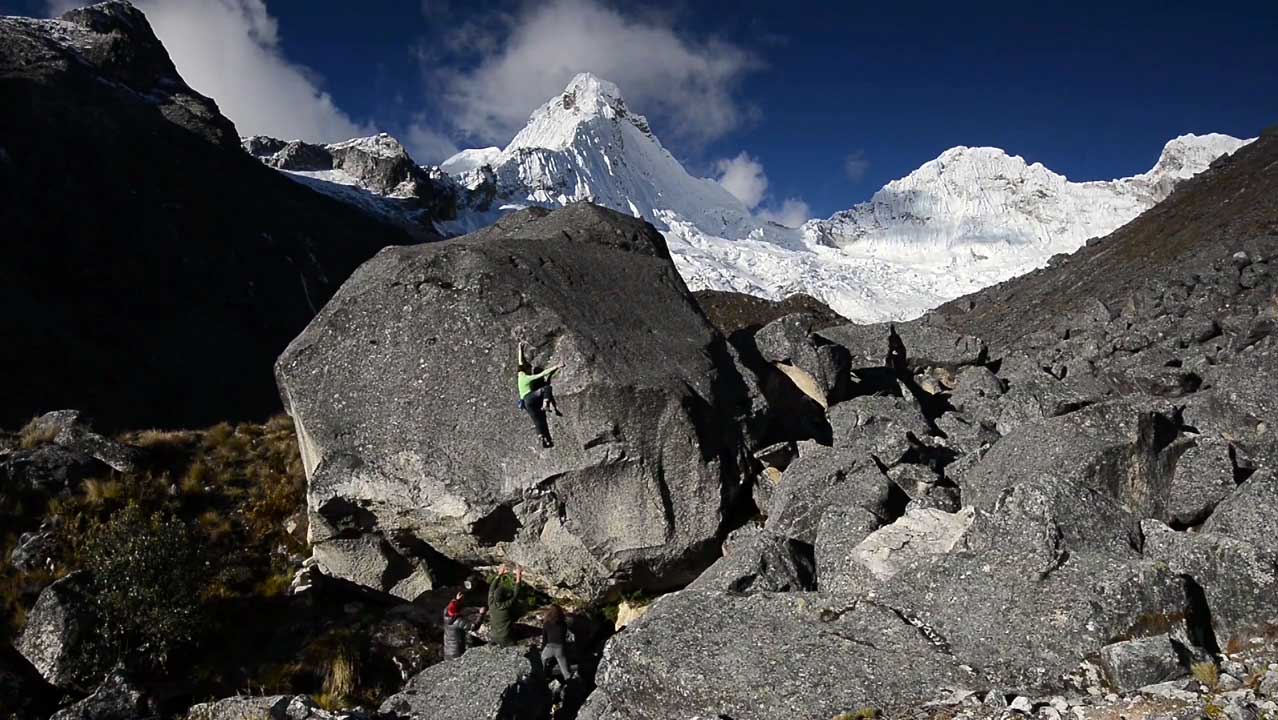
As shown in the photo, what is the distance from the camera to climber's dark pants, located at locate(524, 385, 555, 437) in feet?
38.8

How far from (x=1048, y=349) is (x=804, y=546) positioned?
16.9 m

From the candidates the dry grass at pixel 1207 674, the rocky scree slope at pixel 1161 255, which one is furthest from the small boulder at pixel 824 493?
the rocky scree slope at pixel 1161 255

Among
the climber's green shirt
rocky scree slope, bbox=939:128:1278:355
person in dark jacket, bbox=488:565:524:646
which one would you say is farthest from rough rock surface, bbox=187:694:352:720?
rocky scree slope, bbox=939:128:1278:355

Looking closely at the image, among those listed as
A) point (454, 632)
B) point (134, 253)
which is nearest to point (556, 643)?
point (454, 632)

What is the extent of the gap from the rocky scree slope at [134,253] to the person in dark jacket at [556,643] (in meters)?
42.4

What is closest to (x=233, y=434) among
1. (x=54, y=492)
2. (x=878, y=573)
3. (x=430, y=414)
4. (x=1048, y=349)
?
(x=54, y=492)

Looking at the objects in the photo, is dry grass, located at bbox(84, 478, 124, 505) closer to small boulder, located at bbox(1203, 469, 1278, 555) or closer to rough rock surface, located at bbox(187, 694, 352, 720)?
rough rock surface, located at bbox(187, 694, 352, 720)

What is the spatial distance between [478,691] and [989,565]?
6.64m

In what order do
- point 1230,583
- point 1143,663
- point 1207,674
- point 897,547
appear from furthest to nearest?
point 897,547
point 1230,583
point 1143,663
point 1207,674

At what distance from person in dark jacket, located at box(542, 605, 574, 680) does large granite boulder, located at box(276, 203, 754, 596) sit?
4.38 feet

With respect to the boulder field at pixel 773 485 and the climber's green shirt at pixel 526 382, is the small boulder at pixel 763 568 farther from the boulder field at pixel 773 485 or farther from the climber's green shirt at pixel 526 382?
the climber's green shirt at pixel 526 382

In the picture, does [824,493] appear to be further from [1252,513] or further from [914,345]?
[914,345]

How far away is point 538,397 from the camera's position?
39.0ft

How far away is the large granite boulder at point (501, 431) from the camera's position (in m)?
12.0
